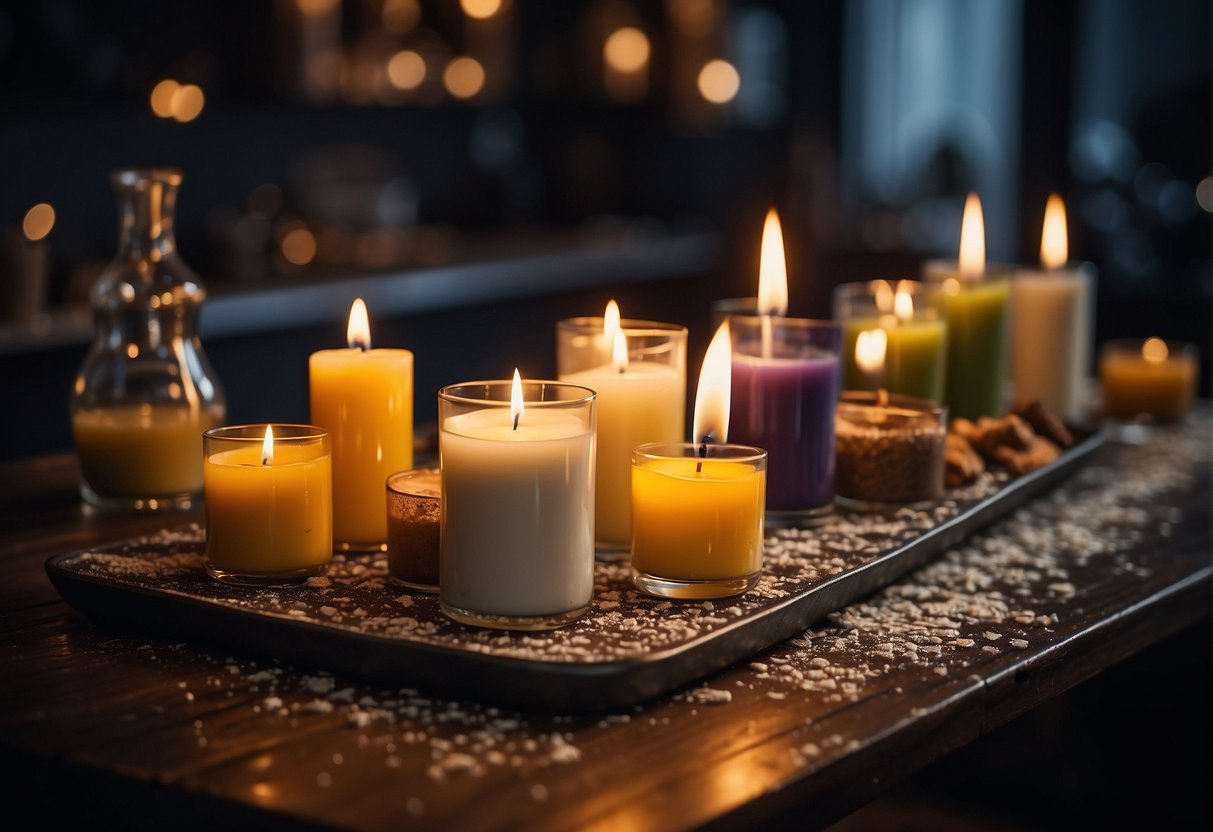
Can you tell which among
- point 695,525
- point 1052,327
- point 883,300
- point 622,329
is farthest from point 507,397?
point 1052,327

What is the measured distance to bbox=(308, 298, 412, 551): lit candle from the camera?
120 centimetres

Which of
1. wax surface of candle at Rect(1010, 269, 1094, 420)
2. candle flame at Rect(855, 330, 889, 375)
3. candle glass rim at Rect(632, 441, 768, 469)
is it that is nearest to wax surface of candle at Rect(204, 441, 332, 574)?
candle glass rim at Rect(632, 441, 768, 469)

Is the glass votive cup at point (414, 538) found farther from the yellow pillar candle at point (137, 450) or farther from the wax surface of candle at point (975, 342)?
the wax surface of candle at point (975, 342)

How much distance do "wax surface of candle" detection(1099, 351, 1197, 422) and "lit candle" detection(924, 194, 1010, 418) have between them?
0.34 metres

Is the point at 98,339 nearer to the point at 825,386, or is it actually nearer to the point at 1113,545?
the point at 825,386

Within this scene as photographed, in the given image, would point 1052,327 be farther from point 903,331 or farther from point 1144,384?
point 903,331

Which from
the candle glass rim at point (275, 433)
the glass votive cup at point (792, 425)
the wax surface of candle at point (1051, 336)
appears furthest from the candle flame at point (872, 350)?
the candle glass rim at point (275, 433)

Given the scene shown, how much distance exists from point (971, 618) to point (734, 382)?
12.9 inches

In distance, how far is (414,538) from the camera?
109cm

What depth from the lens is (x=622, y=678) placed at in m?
0.91

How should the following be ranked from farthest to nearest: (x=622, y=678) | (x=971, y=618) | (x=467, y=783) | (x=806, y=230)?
(x=806, y=230) < (x=971, y=618) < (x=622, y=678) < (x=467, y=783)

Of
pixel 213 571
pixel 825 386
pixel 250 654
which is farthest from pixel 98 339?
pixel 825 386

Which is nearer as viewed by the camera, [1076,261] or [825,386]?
[825,386]

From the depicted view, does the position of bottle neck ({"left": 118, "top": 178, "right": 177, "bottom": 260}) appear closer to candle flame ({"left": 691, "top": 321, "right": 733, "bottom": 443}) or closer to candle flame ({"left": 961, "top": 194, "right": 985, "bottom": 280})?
candle flame ({"left": 691, "top": 321, "right": 733, "bottom": 443})
